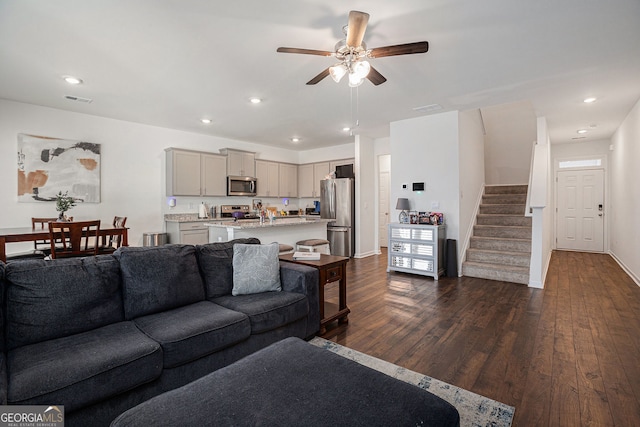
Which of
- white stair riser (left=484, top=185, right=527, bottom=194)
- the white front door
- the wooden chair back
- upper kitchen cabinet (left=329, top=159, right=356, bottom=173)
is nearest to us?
the wooden chair back

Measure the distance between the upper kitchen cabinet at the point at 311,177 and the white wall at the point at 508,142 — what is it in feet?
13.5

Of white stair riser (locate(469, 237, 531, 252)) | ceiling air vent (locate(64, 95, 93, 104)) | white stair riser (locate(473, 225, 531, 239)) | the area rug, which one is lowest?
the area rug

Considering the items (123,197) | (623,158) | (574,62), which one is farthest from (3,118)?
(623,158)

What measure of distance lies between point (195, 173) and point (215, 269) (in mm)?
3930

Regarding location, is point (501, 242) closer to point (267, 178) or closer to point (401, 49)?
point (401, 49)

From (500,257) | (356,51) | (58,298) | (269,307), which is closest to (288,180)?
(500,257)

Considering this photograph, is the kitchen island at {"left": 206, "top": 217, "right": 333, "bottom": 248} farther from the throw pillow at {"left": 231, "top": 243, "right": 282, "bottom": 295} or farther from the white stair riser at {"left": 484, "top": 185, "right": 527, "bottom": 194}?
the white stair riser at {"left": 484, "top": 185, "right": 527, "bottom": 194}

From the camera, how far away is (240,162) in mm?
6648

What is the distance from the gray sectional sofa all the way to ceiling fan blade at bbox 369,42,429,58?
1.94 meters

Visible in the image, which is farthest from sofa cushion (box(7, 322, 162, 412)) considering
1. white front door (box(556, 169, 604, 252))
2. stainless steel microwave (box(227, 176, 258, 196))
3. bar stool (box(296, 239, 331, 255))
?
white front door (box(556, 169, 604, 252))

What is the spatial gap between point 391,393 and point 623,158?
262 inches

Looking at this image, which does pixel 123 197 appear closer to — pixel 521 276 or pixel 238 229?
pixel 238 229

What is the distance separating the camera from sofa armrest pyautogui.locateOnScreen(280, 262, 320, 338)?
2.55 metres

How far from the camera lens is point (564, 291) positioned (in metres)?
4.02
